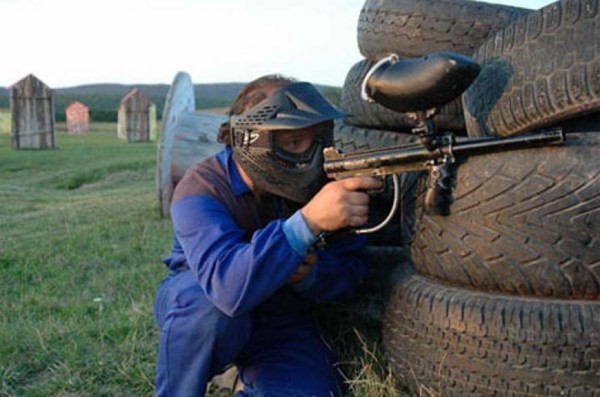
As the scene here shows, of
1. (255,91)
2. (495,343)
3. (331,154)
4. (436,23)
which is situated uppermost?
(436,23)

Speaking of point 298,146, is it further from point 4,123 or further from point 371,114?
point 4,123

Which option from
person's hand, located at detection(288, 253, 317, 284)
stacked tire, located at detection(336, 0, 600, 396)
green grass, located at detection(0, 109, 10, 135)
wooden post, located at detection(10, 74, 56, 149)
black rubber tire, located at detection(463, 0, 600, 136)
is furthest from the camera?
green grass, located at detection(0, 109, 10, 135)

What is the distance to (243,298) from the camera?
2908mm

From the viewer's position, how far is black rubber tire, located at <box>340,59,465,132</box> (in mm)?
3606

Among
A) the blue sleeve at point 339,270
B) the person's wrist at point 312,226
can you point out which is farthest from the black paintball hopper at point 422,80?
the blue sleeve at point 339,270

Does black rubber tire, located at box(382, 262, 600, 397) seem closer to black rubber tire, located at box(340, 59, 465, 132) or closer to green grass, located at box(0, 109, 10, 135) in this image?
black rubber tire, located at box(340, 59, 465, 132)

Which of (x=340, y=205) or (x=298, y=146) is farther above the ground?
(x=298, y=146)

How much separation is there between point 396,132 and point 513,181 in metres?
1.26

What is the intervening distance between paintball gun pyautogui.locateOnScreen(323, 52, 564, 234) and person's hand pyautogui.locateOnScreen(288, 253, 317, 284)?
0.37 metres

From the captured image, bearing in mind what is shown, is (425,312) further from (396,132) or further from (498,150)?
(396,132)

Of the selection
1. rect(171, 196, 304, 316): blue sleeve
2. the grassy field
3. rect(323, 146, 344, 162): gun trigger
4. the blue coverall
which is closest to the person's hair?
the blue coverall

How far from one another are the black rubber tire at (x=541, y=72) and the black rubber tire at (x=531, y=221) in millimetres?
155

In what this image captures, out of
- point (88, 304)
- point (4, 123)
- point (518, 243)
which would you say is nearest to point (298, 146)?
point (518, 243)

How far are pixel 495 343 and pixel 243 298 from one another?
86cm
